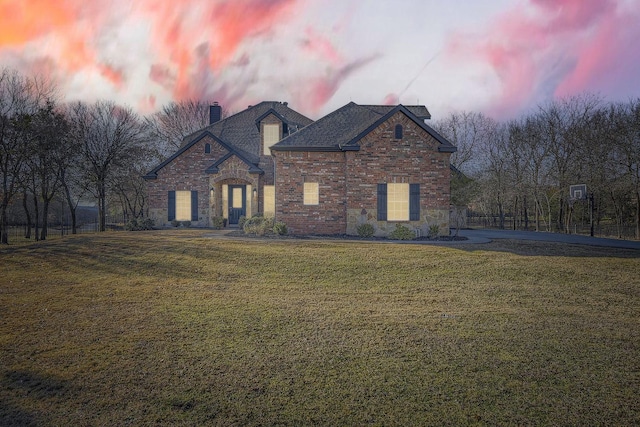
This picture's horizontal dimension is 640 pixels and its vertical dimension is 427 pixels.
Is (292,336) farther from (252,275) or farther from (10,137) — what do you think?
(10,137)

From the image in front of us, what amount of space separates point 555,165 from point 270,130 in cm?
2511

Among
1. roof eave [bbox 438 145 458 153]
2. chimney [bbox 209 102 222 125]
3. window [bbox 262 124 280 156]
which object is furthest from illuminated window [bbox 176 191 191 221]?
roof eave [bbox 438 145 458 153]

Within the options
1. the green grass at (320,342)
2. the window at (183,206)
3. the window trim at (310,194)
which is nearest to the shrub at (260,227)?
the window trim at (310,194)

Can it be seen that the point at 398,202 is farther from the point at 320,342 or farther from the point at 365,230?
the point at 320,342

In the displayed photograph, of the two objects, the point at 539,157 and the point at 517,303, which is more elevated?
the point at 539,157

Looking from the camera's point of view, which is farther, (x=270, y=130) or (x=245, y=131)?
(x=245, y=131)

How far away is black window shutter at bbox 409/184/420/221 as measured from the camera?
1875cm

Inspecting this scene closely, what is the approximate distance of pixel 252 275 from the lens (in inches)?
442

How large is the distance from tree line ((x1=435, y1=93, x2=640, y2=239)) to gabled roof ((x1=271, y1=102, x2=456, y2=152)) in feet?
45.0

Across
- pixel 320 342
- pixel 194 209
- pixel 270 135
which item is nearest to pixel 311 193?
pixel 270 135

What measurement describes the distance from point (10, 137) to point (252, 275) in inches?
764

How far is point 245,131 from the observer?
2884 cm

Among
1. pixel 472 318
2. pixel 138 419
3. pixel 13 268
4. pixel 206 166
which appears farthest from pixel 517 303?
pixel 206 166

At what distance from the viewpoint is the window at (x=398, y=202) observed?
1869 cm
